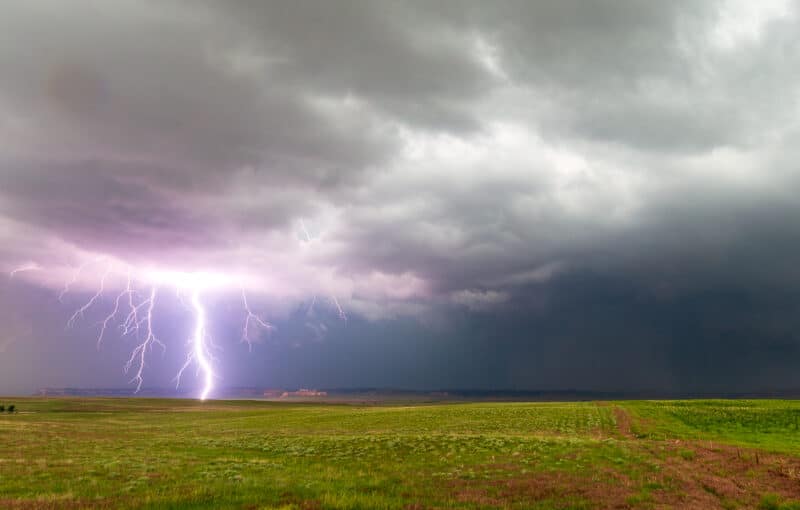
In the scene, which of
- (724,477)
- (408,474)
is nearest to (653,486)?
(724,477)

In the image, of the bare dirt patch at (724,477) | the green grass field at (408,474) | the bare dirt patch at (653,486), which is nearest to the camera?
the green grass field at (408,474)

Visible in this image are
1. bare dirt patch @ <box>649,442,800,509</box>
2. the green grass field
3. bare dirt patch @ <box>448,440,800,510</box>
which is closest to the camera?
the green grass field

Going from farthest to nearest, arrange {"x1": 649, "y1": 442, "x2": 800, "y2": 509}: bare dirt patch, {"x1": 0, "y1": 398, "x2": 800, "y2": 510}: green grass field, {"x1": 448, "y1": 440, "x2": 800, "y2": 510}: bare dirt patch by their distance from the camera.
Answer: {"x1": 649, "y1": 442, "x2": 800, "y2": 509}: bare dirt patch < {"x1": 448, "y1": 440, "x2": 800, "y2": 510}: bare dirt patch < {"x1": 0, "y1": 398, "x2": 800, "y2": 510}: green grass field

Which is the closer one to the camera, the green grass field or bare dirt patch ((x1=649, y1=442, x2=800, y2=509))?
the green grass field

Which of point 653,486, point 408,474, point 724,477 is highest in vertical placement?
point 653,486

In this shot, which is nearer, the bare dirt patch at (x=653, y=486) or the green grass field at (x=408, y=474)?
the green grass field at (x=408, y=474)

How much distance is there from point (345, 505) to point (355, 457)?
571 inches

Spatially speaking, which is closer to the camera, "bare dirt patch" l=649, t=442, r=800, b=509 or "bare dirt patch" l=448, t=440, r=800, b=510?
"bare dirt patch" l=448, t=440, r=800, b=510

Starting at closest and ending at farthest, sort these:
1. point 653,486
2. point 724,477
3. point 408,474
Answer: point 653,486 < point 408,474 < point 724,477

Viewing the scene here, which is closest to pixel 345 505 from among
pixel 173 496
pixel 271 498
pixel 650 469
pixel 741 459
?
pixel 271 498

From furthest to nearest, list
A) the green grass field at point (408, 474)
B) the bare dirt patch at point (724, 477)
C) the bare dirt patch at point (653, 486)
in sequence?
the bare dirt patch at point (724, 477), the bare dirt patch at point (653, 486), the green grass field at point (408, 474)

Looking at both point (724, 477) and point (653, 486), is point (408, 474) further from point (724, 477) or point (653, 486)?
point (724, 477)

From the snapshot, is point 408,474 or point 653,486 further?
point 408,474

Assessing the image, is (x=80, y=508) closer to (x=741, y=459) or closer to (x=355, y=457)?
(x=355, y=457)
